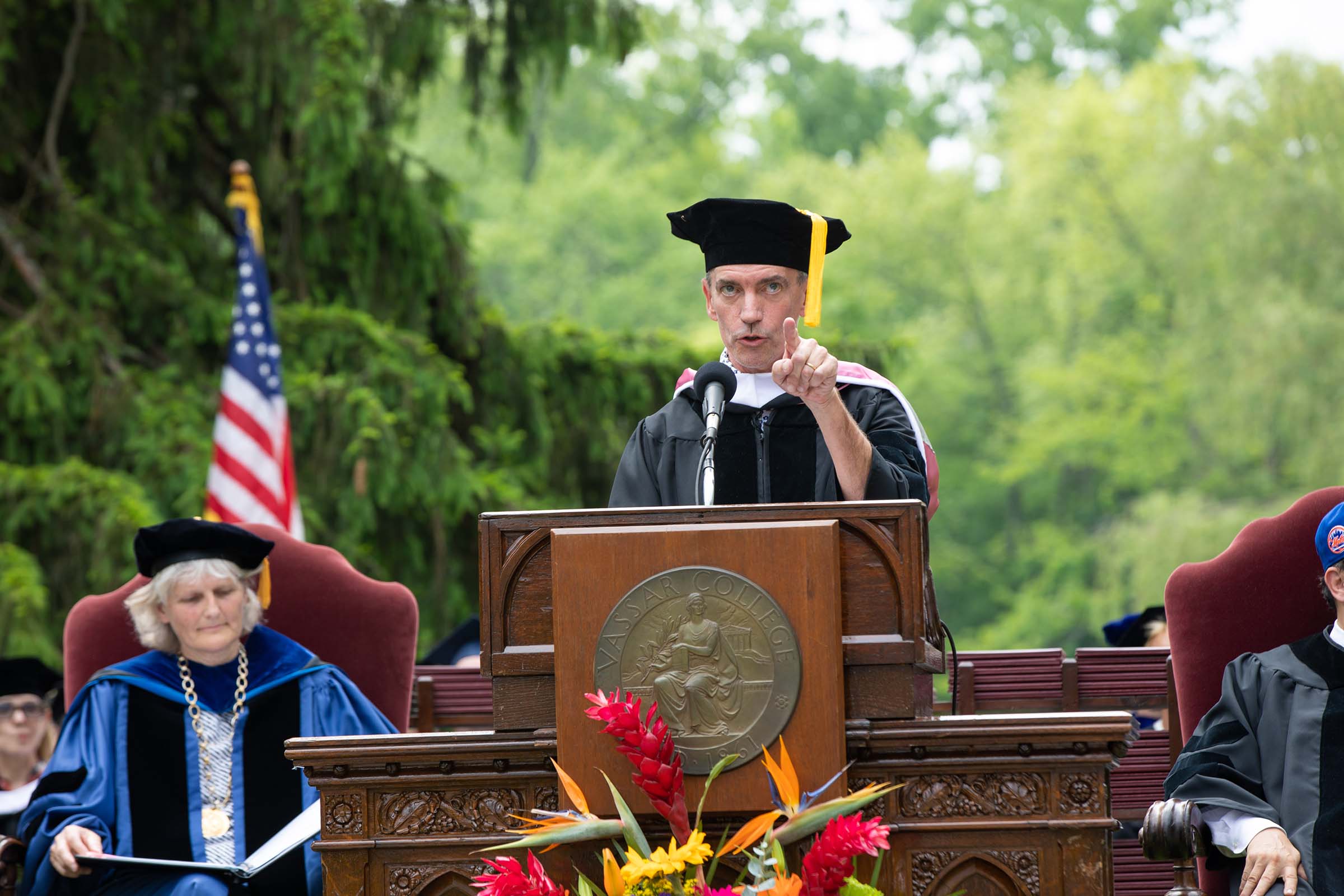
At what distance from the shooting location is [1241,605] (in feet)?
13.0

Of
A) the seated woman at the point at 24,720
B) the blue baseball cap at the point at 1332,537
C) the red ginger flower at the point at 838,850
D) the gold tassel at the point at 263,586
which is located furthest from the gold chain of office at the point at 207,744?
the blue baseball cap at the point at 1332,537

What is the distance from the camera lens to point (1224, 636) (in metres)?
3.92

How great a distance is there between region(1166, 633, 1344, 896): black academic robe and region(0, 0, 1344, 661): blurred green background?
584cm

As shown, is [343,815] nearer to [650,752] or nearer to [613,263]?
[650,752]

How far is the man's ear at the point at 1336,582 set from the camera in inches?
146

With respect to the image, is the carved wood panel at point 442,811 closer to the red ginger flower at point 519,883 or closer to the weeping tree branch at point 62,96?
the red ginger flower at point 519,883

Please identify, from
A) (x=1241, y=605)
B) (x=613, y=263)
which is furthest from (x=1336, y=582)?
(x=613, y=263)

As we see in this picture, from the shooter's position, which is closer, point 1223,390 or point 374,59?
point 374,59

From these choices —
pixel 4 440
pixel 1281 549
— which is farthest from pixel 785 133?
pixel 1281 549

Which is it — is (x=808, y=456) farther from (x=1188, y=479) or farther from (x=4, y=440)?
(x=1188, y=479)

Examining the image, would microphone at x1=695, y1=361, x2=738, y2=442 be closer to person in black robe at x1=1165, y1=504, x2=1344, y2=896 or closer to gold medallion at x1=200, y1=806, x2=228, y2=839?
person in black robe at x1=1165, y1=504, x2=1344, y2=896

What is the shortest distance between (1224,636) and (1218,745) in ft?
1.23

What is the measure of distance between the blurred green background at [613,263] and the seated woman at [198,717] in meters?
3.56

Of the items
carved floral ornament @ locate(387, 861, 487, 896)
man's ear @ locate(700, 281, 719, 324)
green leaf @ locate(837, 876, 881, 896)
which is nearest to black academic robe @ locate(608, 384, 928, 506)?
man's ear @ locate(700, 281, 719, 324)
